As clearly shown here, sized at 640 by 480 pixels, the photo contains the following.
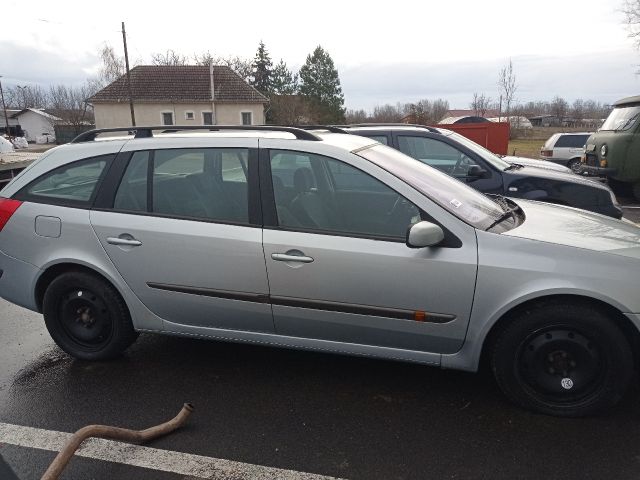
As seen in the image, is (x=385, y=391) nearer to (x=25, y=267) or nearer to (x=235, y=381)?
(x=235, y=381)

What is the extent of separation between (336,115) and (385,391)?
55.9m

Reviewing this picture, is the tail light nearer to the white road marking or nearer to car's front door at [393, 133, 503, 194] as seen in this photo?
the white road marking

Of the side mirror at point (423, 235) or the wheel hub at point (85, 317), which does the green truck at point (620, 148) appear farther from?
the wheel hub at point (85, 317)

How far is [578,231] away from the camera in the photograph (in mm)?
3139

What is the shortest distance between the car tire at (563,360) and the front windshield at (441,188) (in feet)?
2.16

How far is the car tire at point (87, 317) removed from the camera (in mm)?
3578

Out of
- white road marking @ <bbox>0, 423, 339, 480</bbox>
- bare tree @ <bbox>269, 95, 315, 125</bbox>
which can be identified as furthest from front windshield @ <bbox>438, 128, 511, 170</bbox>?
bare tree @ <bbox>269, 95, 315, 125</bbox>

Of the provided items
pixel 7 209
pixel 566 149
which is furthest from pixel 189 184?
pixel 566 149

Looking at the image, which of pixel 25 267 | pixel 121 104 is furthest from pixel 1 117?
pixel 25 267

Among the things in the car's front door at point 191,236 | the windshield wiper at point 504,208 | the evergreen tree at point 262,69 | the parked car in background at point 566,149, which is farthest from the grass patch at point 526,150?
the evergreen tree at point 262,69

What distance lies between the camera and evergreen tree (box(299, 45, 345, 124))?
188ft

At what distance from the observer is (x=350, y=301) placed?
119 inches

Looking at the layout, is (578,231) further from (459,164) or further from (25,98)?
(25,98)

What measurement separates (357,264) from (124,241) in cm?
161
